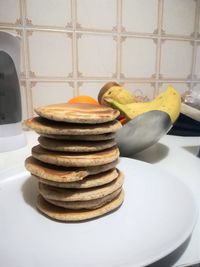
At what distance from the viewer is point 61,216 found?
1.13ft

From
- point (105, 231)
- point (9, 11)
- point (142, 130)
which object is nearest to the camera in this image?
point (105, 231)

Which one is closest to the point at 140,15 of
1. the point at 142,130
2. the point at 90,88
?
the point at 90,88

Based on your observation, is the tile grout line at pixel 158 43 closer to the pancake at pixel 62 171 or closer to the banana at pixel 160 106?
the banana at pixel 160 106

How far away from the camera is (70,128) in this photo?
0.34 m

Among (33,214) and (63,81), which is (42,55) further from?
(33,214)

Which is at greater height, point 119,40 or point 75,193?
point 119,40

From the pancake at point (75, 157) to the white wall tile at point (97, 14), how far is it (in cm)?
70

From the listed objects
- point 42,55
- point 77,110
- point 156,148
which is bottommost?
point 156,148

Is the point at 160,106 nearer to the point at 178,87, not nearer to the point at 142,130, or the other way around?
the point at 142,130

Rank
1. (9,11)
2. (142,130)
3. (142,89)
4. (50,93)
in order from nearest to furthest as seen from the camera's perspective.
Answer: (142,130)
(9,11)
(50,93)
(142,89)

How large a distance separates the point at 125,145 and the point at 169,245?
324 mm

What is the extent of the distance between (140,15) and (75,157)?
82cm

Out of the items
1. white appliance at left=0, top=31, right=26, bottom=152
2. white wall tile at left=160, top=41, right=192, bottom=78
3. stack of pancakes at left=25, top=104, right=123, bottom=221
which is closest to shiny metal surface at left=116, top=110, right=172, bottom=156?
stack of pancakes at left=25, top=104, right=123, bottom=221

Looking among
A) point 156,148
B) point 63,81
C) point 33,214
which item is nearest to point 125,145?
point 156,148
